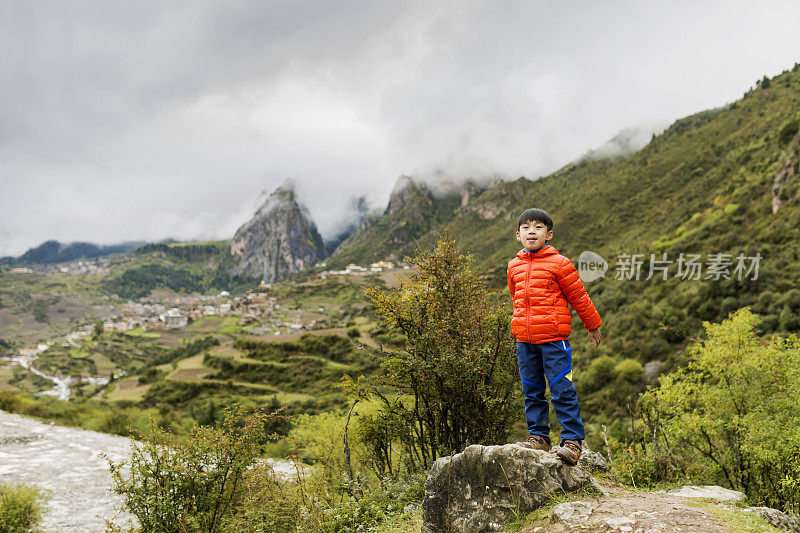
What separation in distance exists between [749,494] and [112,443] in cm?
1944

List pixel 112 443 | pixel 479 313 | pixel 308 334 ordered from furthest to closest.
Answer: pixel 308 334 → pixel 112 443 → pixel 479 313

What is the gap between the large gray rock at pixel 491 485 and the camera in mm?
3732

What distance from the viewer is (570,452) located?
3.89 metres

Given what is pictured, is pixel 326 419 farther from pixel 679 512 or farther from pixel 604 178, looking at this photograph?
pixel 604 178

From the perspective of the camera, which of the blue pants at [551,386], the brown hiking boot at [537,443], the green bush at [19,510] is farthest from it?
the green bush at [19,510]

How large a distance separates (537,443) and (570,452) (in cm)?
50

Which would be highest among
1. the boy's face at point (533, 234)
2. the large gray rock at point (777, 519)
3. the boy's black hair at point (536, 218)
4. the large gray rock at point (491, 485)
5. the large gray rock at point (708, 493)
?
the boy's black hair at point (536, 218)

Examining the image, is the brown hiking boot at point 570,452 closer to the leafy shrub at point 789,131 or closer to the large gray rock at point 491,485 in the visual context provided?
the large gray rock at point 491,485

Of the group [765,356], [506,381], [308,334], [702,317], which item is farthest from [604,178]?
[506,381]

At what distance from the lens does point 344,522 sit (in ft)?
17.5

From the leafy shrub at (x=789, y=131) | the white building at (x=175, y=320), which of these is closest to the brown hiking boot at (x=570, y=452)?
the leafy shrub at (x=789, y=131)

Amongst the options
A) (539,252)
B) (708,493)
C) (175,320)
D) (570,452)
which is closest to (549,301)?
(539,252)

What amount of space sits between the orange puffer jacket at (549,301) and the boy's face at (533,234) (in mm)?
147

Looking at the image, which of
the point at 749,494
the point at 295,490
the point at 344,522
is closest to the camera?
the point at 344,522
